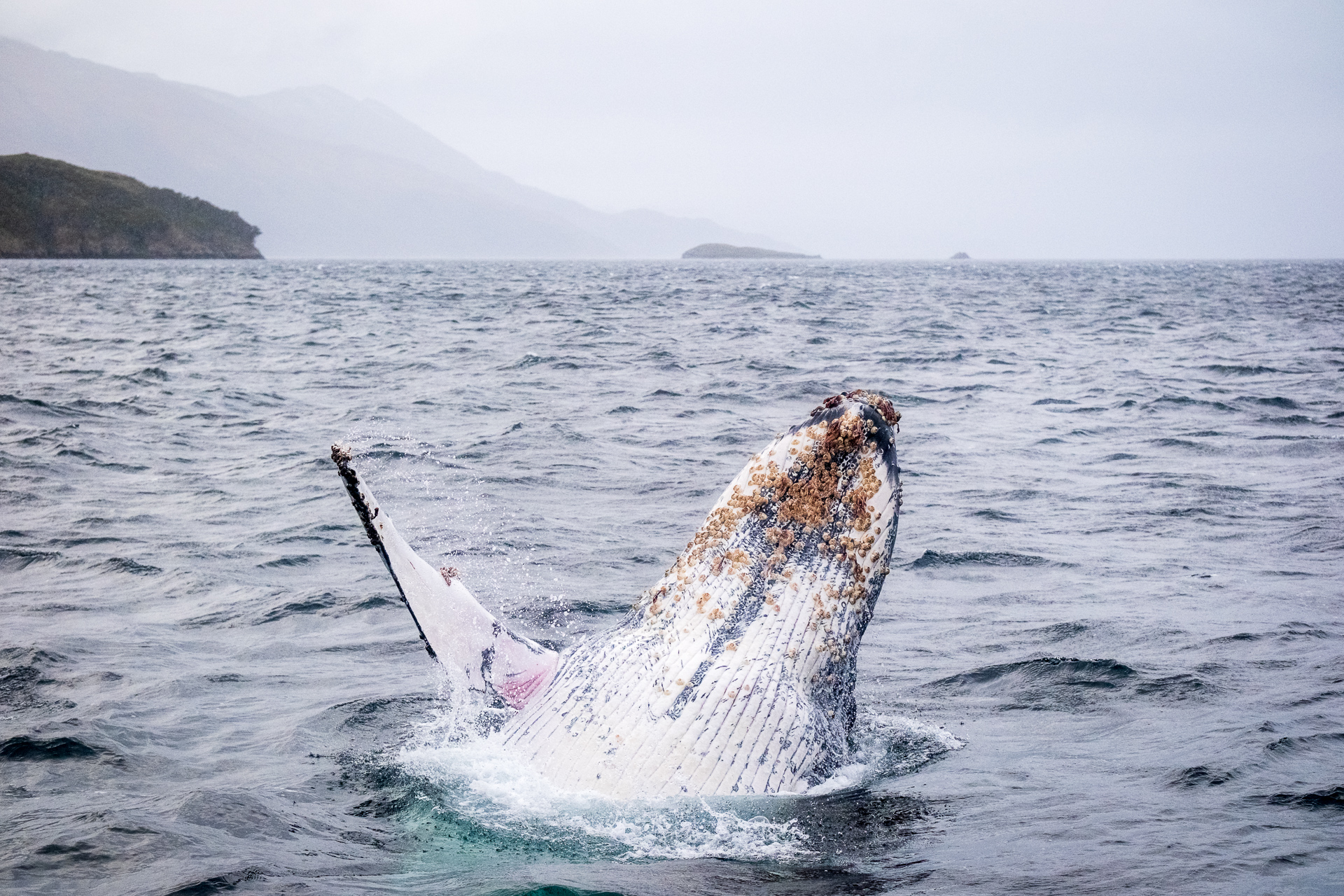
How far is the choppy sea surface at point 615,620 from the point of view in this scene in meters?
4.70

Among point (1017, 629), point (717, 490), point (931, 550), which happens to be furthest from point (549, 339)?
point (1017, 629)

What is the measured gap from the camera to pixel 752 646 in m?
4.97

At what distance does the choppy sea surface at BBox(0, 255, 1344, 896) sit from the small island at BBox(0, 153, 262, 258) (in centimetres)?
13235

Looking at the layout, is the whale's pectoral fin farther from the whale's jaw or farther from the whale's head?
the whale's head

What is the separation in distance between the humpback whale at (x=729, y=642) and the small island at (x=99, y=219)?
485ft

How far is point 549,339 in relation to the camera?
29.1 m

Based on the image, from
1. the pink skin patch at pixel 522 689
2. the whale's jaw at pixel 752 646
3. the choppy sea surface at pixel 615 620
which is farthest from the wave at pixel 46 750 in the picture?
the whale's jaw at pixel 752 646

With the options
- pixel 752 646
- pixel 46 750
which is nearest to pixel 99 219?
pixel 46 750

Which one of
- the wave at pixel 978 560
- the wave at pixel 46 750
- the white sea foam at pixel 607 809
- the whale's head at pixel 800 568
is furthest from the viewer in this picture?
the wave at pixel 978 560

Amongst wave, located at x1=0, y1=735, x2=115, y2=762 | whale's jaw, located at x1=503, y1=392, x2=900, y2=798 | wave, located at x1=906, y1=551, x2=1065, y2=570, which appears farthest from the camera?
wave, located at x1=906, y1=551, x2=1065, y2=570

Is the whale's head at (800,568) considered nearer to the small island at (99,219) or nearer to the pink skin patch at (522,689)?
the pink skin patch at (522,689)

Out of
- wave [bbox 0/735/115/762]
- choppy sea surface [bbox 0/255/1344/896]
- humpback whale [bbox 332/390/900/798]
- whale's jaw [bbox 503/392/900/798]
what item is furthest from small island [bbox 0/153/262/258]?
whale's jaw [bbox 503/392/900/798]

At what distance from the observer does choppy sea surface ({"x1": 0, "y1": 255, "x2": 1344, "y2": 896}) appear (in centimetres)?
470

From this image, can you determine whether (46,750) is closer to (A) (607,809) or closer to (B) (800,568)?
(A) (607,809)
